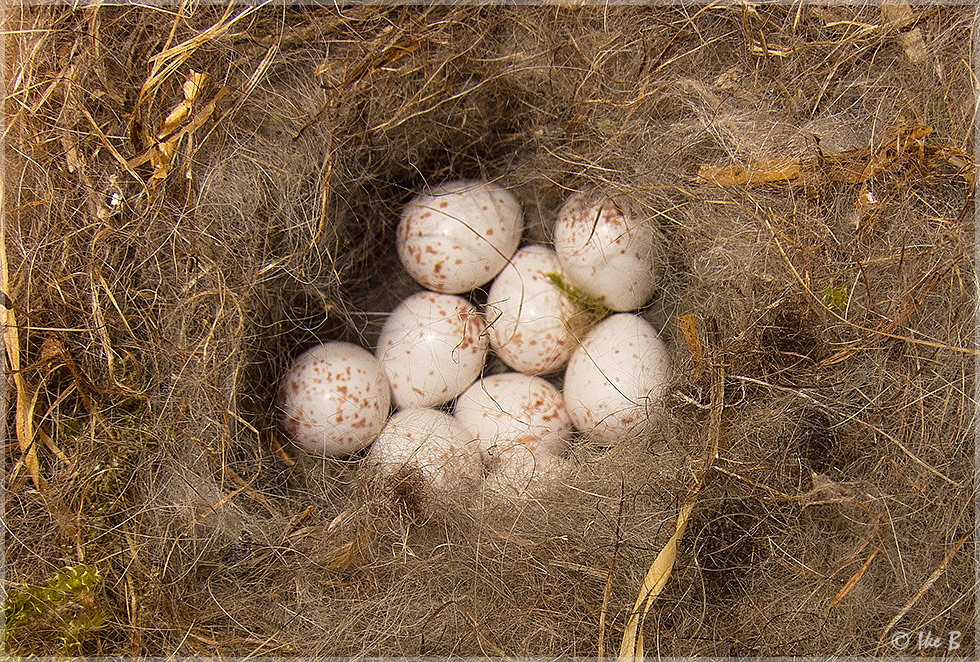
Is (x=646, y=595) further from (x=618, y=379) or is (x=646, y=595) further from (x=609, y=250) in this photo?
(x=609, y=250)

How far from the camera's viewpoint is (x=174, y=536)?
48.6 inches

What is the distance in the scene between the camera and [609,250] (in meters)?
1.33

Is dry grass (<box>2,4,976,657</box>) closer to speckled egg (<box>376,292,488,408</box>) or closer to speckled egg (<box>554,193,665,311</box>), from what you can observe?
speckled egg (<box>554,193,665,311</box>)

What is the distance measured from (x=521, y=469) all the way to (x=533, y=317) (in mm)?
304

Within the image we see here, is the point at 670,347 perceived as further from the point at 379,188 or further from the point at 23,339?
the point at 23,339

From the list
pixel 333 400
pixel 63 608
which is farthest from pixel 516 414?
pixel 63 608

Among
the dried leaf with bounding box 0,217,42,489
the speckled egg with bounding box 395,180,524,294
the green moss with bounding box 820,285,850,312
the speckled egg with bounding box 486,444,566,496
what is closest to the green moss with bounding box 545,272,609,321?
the speckled egg with bounding box 395,180,524,294

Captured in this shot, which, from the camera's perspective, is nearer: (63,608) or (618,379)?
(63,608)

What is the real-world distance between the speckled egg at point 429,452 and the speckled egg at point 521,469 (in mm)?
36

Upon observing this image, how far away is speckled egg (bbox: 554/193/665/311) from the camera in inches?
52.6

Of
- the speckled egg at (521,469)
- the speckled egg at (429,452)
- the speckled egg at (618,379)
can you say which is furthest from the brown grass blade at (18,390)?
the speckled egg at (618,379)

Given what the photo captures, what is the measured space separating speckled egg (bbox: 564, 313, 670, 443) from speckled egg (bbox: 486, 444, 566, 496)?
4.2 inches

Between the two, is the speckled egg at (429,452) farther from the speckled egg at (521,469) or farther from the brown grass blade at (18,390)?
the brown grass blade at (18,390)

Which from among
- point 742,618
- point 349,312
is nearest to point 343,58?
point 349,312
